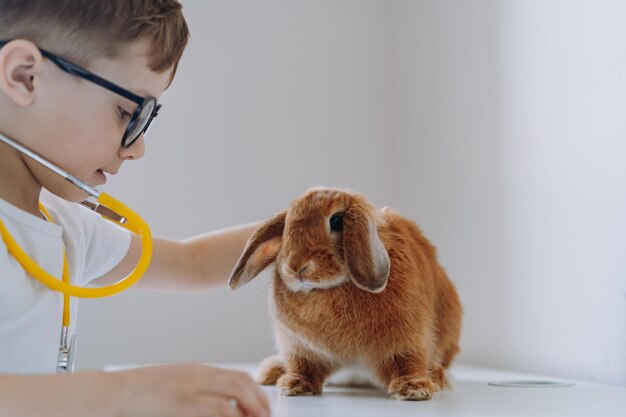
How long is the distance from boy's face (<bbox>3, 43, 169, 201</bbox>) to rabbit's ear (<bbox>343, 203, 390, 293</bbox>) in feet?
0.96

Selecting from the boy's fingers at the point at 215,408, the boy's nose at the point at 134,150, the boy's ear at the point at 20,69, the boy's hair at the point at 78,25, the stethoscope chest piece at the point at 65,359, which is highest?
the boy's hair at the point at 78,25

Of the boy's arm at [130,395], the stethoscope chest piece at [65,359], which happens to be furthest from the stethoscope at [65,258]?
the boy's arm at [130,395]

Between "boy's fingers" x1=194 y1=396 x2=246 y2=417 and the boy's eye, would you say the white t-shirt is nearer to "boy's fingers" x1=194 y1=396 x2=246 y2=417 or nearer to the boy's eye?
the boy's eye

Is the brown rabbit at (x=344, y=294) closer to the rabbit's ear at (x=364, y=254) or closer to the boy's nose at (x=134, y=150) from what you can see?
the rabbit's ear at (x=364, y=254)

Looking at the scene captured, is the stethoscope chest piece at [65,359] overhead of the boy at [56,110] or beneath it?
beneath

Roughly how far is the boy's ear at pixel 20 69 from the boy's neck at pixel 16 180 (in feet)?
0.29

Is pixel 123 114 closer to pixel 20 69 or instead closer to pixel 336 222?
pixel 20 69

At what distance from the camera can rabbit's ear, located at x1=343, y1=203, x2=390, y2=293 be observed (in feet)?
2.58

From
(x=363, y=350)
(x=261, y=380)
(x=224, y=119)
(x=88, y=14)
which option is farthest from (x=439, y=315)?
(x=224, y=119)

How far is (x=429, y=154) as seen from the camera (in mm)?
1535

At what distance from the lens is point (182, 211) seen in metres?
1.54

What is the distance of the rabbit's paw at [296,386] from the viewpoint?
2.88ft

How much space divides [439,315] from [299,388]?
8.1 inches

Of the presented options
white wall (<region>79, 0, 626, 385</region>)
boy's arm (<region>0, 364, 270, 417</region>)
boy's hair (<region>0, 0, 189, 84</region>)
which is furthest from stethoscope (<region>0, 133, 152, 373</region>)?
white wall (<region>79, 0, 626, 385</region>)
